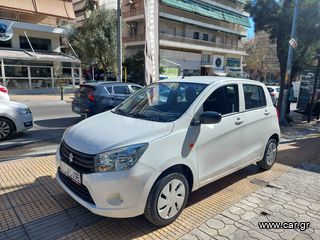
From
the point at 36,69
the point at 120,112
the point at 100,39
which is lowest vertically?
the point at 120,112

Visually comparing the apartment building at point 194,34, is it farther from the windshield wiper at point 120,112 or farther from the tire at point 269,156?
the windshield wiper at point 120,112

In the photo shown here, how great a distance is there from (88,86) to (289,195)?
7130 millimetres

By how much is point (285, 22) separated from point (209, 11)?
30899mm

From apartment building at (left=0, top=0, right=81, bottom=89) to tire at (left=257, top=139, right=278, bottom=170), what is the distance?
1999 centimetres

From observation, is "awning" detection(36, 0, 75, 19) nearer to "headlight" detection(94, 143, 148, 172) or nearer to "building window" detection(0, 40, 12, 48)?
"building window" detection(0, 40, 12, 48)

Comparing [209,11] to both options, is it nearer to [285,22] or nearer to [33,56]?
[33,56]

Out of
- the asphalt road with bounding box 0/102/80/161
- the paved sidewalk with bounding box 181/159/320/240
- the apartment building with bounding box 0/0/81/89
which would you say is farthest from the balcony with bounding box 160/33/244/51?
the paved sidewalk with bounding box 181/159/320/240

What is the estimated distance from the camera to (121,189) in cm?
275

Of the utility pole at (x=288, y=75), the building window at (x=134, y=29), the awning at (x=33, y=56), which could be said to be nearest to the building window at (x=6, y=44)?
the awning at (x=33, y=56)

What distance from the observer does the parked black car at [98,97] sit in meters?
8.77

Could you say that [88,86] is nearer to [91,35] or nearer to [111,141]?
[111,141]

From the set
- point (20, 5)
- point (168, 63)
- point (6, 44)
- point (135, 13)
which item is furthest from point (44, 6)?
point (168, 63)

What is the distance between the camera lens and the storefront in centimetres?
2006

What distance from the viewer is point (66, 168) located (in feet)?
10.5
